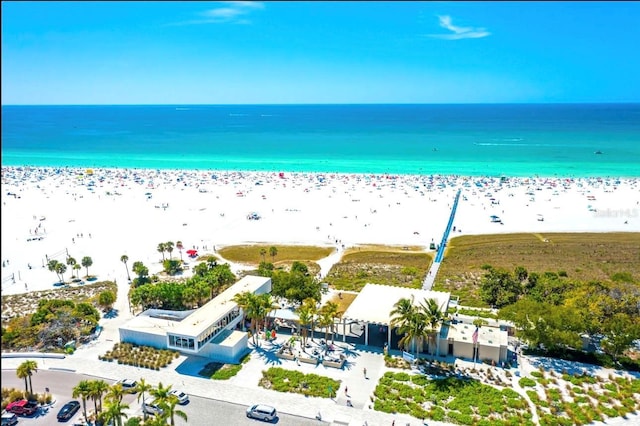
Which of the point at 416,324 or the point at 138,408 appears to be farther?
the point at 416,324

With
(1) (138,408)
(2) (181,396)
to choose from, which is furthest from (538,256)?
(1) (138,408)

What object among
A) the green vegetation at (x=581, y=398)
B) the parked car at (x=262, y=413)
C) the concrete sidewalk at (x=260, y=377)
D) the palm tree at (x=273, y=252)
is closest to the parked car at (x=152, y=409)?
the concrete sidewalk at (x=260, y=377)

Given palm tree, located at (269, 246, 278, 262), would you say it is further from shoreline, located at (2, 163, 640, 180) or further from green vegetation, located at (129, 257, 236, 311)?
shoreline, located at (2, 163, 640, 180)

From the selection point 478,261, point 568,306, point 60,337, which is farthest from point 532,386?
point 60,337

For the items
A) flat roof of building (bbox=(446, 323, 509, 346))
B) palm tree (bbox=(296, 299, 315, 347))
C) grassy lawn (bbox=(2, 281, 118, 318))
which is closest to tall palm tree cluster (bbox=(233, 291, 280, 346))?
palm tree (bbox=(296, 299, 315, 347))

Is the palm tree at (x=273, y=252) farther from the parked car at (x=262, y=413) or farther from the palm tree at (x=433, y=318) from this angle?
the parked car at (x=262, y=413)

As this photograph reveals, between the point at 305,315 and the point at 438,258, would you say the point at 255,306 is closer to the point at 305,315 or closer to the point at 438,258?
the point at 305,315
